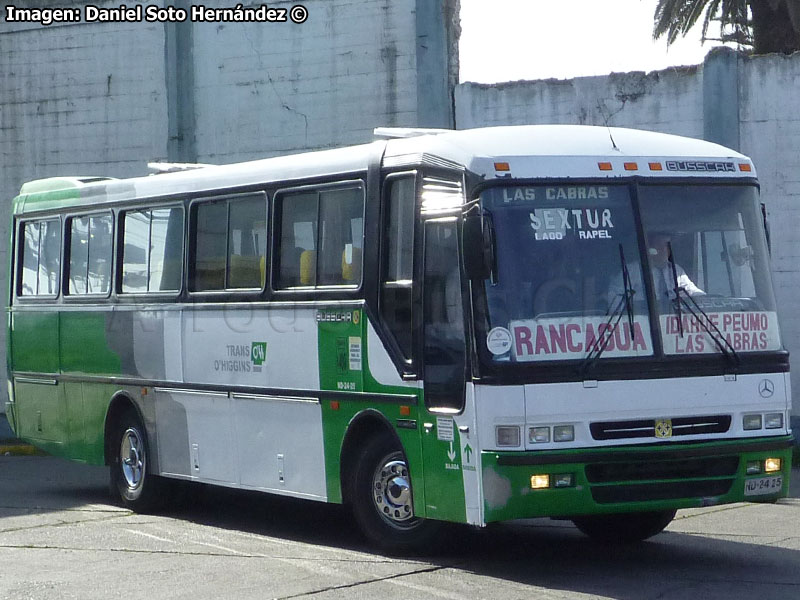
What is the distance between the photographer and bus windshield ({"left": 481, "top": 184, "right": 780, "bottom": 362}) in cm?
909

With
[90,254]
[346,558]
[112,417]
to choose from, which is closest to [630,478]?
[346,558]

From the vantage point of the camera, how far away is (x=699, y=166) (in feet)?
32.0

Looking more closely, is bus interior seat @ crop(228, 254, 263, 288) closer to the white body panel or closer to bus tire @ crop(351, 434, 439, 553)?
bus tire @ crop(351, 434, 439, 553)

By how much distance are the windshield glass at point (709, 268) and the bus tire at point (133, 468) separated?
18.8ft

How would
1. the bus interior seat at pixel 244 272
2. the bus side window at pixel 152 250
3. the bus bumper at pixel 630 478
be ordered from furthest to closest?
the bus side window at pixel 152 250
the bus interior seat at pixel 244 272
the bus bumper at pixel 630 478

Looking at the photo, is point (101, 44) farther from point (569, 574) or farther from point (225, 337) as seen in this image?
point (569, 574)

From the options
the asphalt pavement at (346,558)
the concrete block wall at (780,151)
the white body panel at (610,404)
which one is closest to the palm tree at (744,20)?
the concrete block wall at (780,151)

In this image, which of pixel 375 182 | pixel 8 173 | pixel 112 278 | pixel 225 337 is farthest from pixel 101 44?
pixel 375 182

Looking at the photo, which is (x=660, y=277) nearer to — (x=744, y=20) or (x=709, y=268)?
(x=709, y=268)

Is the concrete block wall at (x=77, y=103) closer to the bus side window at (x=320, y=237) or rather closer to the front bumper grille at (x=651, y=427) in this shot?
the bus side window at (x=320, y=237)

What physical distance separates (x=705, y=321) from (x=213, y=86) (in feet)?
38.7

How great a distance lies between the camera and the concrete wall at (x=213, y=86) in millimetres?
18438

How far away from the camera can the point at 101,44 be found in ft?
68.8

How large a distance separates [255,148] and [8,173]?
4.32 meters
